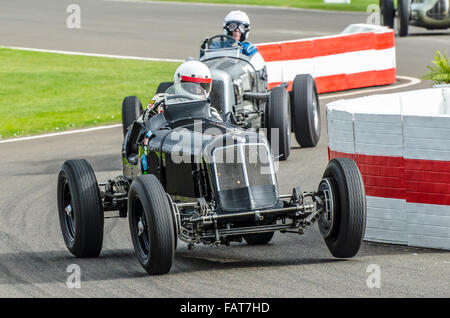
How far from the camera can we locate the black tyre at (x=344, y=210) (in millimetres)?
8414

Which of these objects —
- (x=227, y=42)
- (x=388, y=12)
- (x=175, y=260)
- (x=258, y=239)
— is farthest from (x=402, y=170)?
(x=388, y=12)

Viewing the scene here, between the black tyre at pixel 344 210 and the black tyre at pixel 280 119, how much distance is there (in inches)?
202

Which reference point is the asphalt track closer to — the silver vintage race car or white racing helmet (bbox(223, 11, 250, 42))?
white racing helmet (bbox(223, 11, 250, 42))

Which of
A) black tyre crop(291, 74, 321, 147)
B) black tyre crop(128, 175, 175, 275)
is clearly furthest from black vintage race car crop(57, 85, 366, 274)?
black tyre crop(291, 74, 321, 147)

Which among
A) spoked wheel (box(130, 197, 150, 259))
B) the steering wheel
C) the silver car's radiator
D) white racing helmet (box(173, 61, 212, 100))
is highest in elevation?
white racing helmet (box(173, 61, 212, 100))

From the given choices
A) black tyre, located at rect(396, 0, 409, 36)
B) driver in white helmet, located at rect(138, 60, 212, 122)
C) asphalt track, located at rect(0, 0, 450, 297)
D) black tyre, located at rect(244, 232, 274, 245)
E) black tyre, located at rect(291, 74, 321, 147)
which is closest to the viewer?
asphalt track, located at rect(0, 0, 450, 297)

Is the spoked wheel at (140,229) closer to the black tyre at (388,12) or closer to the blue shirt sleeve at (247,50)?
the blue shirt sleeve at (247,50)

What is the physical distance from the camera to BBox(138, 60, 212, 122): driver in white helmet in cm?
1008

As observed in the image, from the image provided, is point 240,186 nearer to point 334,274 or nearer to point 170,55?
point 334,274

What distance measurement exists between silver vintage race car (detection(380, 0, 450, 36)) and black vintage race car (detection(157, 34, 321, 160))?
15450 millimetres

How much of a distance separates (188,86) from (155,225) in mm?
2407

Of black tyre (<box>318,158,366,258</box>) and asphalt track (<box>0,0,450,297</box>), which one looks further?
black tyre (<box>318,158,366,258</box>)

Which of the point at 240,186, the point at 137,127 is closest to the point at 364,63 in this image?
the point at 137,127

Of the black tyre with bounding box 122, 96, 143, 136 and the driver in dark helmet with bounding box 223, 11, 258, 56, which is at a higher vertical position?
the driver in dark helmet with bounding box 223, 11, 258, 56
